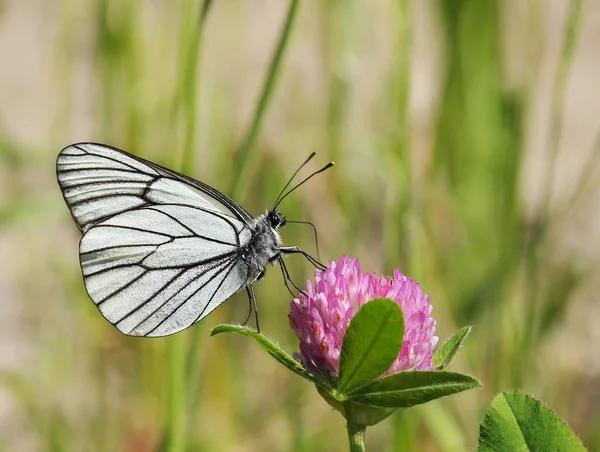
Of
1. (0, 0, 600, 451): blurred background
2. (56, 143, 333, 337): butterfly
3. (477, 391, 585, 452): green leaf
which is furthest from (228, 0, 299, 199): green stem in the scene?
(477, 391, 585, 452): green leaf

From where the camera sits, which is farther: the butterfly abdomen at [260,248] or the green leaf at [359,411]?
the butterfly abdomen at [260,248]

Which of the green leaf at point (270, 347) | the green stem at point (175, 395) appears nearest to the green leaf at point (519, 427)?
the green leaf at point (270, 347)

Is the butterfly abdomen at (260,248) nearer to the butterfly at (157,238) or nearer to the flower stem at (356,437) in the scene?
the butterfly at (157,238)

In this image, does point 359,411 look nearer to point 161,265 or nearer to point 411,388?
point 411,388

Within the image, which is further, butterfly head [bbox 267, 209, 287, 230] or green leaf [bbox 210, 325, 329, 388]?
butterfly head [bbox 267, 209, 287, 230]

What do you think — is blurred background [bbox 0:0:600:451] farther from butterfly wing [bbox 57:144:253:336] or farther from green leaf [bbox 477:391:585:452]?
green leaf [bbox 477:391:585:452]

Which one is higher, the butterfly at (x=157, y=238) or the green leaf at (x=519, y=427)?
the butterfly at (x=157, y=238)
